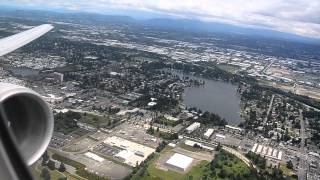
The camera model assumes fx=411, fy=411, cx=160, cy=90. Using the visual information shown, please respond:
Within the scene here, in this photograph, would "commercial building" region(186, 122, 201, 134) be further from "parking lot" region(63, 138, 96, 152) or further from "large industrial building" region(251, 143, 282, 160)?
"parking lot" region(63, 138, 96, 152)

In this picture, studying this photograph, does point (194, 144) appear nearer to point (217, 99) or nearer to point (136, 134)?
point (136, 134)

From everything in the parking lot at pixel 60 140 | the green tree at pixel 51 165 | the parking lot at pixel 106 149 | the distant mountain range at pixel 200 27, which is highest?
the green tree at pixel 51 165

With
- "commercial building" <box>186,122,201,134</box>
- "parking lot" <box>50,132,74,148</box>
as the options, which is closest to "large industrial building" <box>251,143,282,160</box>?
"commercial building" <box>186,122,201,134</box>

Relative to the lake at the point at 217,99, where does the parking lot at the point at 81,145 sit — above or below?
above

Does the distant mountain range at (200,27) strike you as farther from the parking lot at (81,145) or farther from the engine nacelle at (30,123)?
the engine nacelle at (30,123)

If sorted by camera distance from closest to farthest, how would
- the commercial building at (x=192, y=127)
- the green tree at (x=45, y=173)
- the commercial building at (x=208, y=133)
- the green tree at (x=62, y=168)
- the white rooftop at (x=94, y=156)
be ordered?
1. the green tree at (x=45, y=173)
2. the green tree at (x=62, y=168)
3. the white rooftop at (x=94, y=156)
4. the commercial building at (x=208, y=133)
5. the commercial building at (x=192, y=127)

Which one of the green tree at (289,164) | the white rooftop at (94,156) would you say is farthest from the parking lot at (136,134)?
the green tree at (289,164)

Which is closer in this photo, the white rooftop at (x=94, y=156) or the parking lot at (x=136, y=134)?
the white rooftop at (x=94, y=156)
